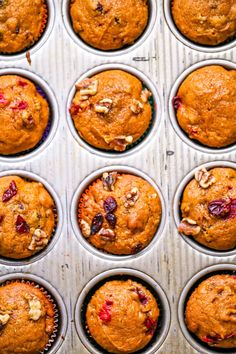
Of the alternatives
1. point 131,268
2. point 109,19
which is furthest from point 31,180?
point 109,19

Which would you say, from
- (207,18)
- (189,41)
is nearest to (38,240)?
(189,41)

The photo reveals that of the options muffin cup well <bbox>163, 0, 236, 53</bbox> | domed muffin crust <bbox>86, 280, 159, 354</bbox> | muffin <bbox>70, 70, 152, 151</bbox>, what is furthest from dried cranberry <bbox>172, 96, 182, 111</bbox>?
domed muffin crust <bbox>86, 280, 159, 354</bbox>

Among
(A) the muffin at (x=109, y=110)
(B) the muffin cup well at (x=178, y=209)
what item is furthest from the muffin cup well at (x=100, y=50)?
(B) the muffin cup well at (x=178, y=209)

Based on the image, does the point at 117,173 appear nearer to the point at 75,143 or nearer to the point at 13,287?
the point at 75,143

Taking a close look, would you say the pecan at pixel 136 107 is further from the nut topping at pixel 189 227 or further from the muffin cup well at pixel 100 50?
the nut topping at pixel 189 227

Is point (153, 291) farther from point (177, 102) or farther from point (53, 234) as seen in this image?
point (177, 102)

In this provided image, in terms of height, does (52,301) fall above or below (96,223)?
below

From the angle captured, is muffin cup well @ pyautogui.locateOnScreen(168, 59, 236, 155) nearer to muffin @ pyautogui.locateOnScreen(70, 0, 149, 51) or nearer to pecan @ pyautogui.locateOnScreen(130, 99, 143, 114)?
pecan @ pyautogui.locateOnScreen(130, 99, 143, 114)
